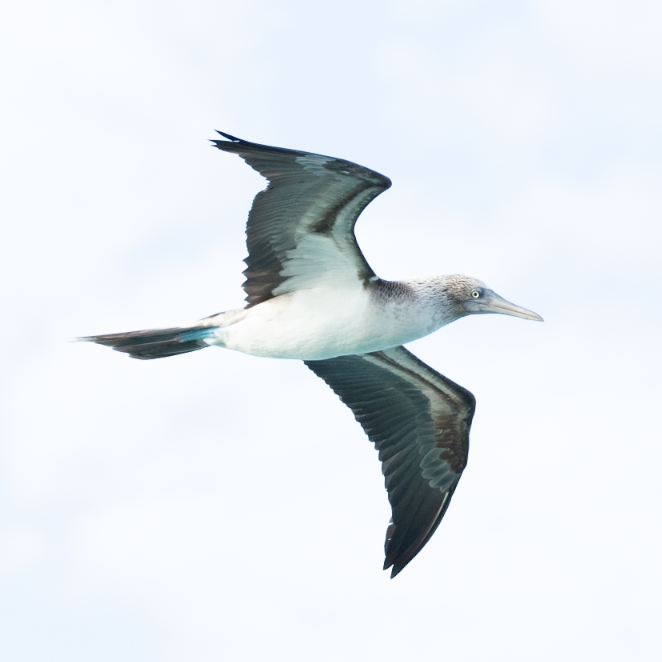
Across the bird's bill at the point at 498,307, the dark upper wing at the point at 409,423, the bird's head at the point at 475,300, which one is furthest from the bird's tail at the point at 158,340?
the bird's bill at the point at 498,307

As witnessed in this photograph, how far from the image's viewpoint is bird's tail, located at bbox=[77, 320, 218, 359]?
1135 cm

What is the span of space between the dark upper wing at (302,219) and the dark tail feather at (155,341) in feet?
2.08

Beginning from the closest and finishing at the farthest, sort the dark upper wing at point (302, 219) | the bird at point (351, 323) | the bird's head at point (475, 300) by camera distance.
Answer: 1. the dark upper wing at point (302, 219)
2. the bird at point (351, 323)
3. the bird's head at point (475, 300)

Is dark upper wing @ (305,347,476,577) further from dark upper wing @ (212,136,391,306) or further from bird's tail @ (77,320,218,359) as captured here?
bird's tail @ (77,320,218,359)

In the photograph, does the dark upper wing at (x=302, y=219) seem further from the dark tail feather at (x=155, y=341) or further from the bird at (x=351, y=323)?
the dark tail feather at (x=155, y=341)

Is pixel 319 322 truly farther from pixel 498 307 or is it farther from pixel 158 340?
pixel 498 307

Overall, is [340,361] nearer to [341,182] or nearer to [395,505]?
[395,505]

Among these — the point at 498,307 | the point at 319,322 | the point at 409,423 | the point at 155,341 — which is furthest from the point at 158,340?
the point at 498,307

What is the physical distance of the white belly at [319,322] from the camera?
11.2 m

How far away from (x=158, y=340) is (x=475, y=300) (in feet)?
10.6

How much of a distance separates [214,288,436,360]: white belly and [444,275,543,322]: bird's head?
630 mm

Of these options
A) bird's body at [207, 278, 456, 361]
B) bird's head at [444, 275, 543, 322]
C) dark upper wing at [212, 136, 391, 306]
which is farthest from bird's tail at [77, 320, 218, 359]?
bird's head at [444, 275, 543, 322]

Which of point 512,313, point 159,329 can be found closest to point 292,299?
point 159,329

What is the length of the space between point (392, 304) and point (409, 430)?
2.21 meters
